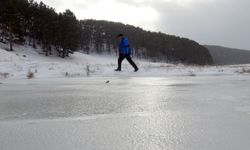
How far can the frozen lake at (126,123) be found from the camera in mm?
2852

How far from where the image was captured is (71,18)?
61156mm

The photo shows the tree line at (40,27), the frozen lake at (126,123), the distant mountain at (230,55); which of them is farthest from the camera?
the distant mountain at (230,55)

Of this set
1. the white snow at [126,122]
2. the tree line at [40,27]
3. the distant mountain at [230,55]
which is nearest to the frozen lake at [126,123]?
the white snow at [126,122]

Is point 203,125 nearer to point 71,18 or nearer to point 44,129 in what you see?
point 44,129

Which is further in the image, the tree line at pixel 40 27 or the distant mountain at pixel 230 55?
the distant mountain at pixel 230 55

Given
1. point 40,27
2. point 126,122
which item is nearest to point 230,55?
point 40,27

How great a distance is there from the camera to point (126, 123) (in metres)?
3.68

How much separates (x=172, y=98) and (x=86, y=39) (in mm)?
98840

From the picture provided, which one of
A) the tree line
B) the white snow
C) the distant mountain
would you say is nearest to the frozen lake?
the white snow

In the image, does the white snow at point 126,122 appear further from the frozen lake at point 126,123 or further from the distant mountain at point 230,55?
the distant mountain at point 230,55

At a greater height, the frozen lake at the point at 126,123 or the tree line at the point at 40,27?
the tree line at the point at 40,27

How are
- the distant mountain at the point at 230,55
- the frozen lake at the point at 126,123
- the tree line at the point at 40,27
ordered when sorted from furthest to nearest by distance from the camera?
the distant mountain at the point at 230,55 → the tree line at the point at 40,27 → the frozen lake at the point at 126,123

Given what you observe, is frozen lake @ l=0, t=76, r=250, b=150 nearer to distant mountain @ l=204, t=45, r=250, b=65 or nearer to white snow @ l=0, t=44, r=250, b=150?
white snow @ l=0, t=44, r=250, b=150

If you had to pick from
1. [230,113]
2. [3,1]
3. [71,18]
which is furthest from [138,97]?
[71,18]
